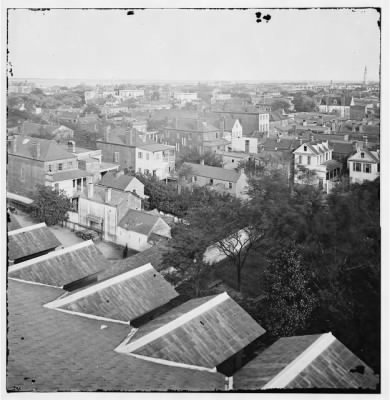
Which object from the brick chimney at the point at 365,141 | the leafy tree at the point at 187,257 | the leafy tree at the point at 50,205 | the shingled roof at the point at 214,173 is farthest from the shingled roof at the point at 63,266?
the brick chimney at the point at 365,141

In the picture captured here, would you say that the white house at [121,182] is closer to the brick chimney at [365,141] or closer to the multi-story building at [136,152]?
the multi-story building at [136,152]

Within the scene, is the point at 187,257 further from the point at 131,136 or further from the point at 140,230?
the point at 131,136

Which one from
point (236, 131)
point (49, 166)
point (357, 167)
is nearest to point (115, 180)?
point (49, 166)

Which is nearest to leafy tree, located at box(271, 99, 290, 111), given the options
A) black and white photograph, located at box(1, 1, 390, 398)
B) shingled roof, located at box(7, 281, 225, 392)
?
black and white photograph, located at box(1, 1, 390, 398)

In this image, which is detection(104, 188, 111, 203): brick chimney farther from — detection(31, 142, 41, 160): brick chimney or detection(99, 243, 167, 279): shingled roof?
detection(31, 142, 41, 160): brick chimney

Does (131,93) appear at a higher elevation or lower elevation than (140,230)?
higher
